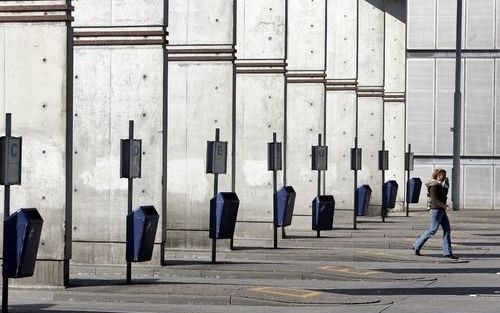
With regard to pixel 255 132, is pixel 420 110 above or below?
above

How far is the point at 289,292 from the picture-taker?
21.3 metres

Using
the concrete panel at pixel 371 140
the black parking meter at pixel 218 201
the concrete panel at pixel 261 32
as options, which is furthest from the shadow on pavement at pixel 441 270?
the concrete panel at pixel 371 140

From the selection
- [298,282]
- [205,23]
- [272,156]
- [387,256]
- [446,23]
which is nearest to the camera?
[298,282]

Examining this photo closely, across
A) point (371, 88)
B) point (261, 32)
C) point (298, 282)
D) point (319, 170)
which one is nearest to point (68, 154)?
point (298, 282)

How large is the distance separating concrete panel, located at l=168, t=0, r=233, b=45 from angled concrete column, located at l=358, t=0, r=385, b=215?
74.7 feet

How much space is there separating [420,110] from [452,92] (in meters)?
1.69

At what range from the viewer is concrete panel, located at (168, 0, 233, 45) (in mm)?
30781

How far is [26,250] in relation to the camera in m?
19.1

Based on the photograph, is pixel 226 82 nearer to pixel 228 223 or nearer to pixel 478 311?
pixel 228 223

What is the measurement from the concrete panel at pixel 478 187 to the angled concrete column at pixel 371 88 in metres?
14.5

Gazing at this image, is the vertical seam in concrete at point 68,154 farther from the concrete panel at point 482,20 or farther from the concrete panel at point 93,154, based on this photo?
the concrete panel at point 482,20

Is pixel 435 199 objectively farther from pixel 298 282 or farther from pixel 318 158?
pixel 298 282

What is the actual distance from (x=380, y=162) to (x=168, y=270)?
83.8 feet

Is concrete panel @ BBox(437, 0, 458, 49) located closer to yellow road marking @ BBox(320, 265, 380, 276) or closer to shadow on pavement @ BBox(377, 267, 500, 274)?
shadow on pavement @ BBox(377, 267, 500, 274)
